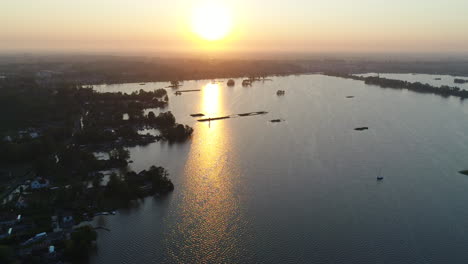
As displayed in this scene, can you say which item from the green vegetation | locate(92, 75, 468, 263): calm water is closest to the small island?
the green vegetation

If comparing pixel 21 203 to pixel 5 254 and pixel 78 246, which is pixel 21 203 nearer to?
pixel 5 254

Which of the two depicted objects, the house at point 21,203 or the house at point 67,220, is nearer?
the house at point 67,220

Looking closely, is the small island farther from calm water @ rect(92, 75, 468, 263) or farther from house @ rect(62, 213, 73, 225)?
calm water @ rect(92, 75, 468, 263)

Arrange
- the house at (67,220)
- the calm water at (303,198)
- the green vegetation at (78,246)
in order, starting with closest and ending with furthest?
1. the green vegetation at (78,246)
2. the calm water at (303,198)
3. the house at (67,220)

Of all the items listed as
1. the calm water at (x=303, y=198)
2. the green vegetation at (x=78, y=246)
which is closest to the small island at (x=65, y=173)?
the green vegetation at (x=78, y=246)

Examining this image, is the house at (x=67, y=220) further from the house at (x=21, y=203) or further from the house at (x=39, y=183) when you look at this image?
the house at (x=39, y=183)

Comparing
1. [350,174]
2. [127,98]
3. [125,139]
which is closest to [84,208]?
[125,139]
